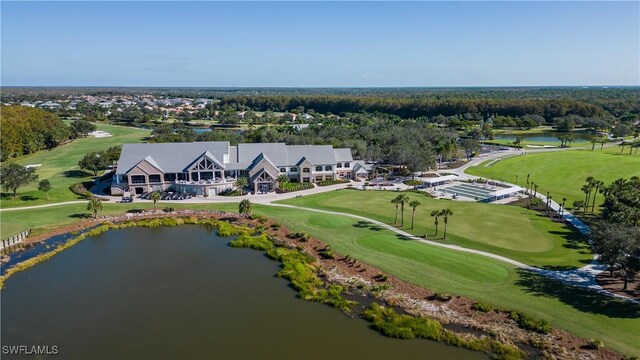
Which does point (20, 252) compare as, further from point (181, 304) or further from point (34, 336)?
point (181, 304)

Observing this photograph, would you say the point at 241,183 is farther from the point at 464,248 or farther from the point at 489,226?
the point at 489,226

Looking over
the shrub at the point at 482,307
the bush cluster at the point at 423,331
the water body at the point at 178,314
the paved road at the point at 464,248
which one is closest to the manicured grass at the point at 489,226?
the paved road at the point at 464,248

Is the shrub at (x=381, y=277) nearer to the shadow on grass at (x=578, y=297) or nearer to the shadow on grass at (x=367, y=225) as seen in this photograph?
the shadow on grass at (x=578, y=297)

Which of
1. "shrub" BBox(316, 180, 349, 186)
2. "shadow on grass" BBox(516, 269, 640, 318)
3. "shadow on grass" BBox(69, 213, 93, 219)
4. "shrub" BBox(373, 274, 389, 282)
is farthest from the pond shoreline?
"shrub" BBox(316, 180, 349, 186)

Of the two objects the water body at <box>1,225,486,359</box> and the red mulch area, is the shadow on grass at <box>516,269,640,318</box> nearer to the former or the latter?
the red mulch area

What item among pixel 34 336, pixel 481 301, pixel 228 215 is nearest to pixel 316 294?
pixel 481 301
